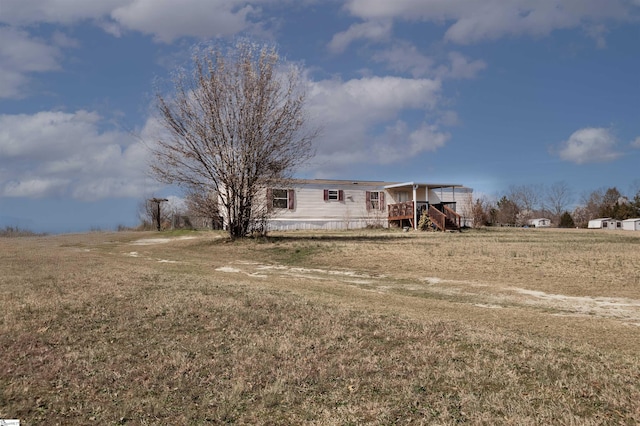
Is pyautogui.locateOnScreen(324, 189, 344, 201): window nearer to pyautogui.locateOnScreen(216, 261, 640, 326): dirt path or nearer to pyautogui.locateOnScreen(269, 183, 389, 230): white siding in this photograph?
pyautogui.locateOnScreen(269, 183, 389, 230): white siding

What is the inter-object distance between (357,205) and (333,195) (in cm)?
205

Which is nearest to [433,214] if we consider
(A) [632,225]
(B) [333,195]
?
(B) [333,195]

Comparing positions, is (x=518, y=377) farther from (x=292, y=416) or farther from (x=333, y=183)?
(x=333, y=183)

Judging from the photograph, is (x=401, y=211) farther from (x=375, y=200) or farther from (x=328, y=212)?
(x=328, y=212)

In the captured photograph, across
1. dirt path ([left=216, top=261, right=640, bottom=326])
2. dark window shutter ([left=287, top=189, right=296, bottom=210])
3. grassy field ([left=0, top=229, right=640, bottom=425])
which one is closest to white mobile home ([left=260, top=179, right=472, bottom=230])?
dark window shutter ([left=287, top=189, right=296, bottom=210])

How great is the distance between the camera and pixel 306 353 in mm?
4656

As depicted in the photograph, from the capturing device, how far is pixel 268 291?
8133 millimetres

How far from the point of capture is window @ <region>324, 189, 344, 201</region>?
1293 inches

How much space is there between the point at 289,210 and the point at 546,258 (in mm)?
20351

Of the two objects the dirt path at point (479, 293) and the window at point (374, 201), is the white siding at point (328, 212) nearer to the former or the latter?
the window at point (374, 201)

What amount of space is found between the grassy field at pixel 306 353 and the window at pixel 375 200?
81.8 ft

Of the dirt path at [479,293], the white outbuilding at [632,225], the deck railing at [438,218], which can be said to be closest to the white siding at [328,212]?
the deck railing at [438,218]

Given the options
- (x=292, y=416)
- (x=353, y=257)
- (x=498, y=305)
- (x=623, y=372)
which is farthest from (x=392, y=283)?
(x=292, y=416)

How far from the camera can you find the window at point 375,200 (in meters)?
34.3
